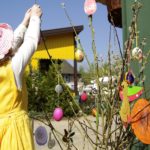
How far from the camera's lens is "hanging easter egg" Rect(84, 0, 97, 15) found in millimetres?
2707

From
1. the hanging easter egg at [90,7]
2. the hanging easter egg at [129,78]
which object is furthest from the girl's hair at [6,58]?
the hanging easter egg at [129,78]

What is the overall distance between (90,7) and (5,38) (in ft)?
1.85

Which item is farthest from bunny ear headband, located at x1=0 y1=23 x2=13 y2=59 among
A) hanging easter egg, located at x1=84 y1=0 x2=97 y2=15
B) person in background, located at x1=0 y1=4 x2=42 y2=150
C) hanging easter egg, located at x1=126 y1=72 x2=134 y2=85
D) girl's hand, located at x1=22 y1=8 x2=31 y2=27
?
hanging easter egg, located at x1=126 y1=72 x2=134 y2=85

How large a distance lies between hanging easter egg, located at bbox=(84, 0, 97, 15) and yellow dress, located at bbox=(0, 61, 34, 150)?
1.90 feet

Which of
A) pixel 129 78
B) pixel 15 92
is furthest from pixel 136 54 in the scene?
pixel 15 92

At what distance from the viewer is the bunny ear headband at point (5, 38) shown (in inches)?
106

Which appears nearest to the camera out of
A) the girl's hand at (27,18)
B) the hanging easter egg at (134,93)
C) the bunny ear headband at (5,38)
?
the hanging easter egg at (134,93)

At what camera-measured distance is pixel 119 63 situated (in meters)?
2.70

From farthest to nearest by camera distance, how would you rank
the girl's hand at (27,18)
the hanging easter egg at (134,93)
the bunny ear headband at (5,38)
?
the girl's hand at (27,18) → the bunny ear headband at (5,38) → the hanging easter egg at (134,93)

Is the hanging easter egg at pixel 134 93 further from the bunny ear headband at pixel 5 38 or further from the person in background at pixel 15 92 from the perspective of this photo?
the bunny ear headband at pixel 5 38

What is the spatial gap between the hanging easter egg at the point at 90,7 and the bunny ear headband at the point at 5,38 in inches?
19.7

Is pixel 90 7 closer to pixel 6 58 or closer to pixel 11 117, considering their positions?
pixel 6 58

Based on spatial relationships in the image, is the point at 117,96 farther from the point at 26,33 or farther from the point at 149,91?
the point at 26,33

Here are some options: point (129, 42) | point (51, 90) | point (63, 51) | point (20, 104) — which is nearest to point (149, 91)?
point (129, 42)
